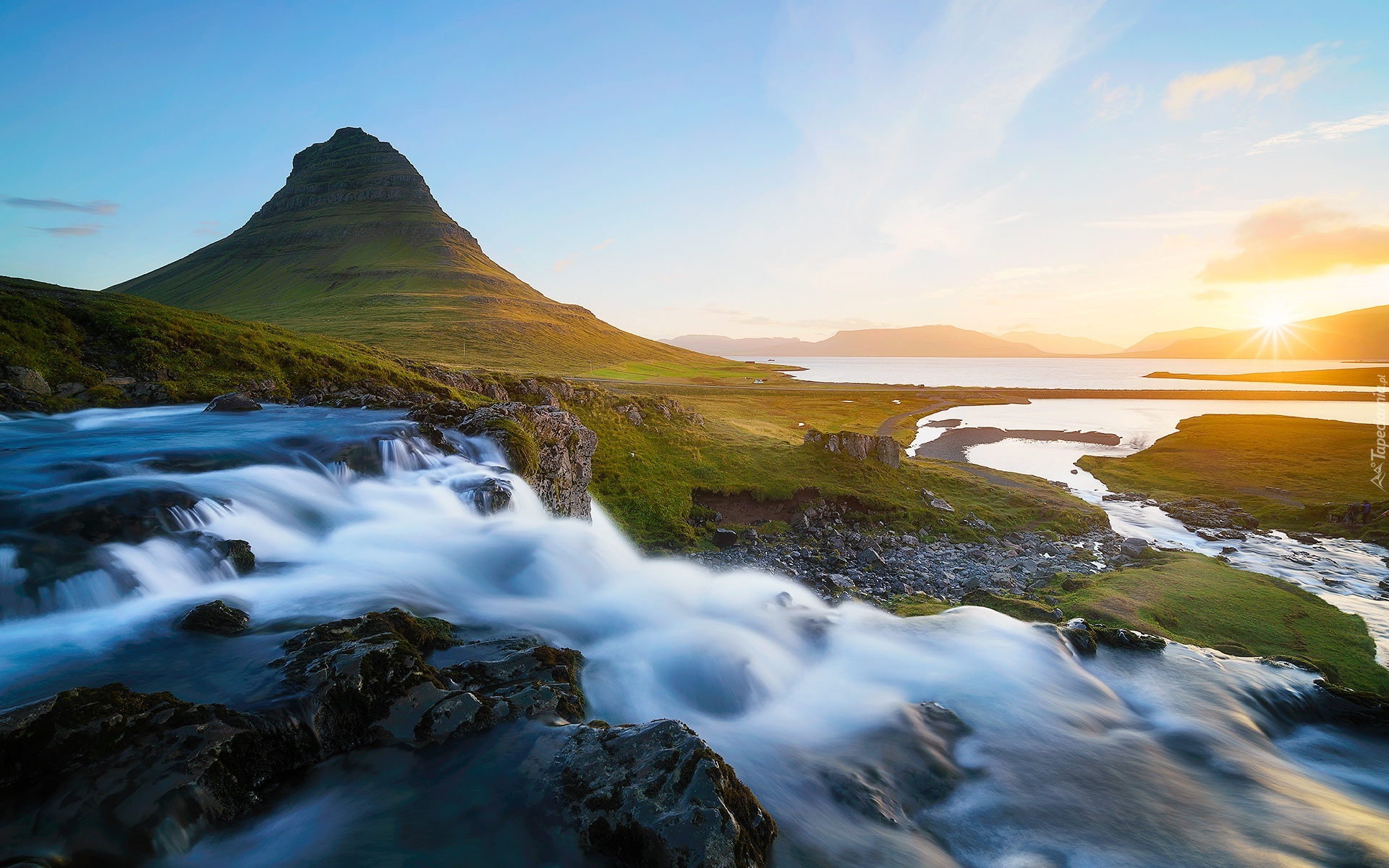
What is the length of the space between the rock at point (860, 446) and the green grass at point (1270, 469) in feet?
68.6

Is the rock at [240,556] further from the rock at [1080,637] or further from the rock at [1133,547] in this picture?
the rock at [1133,547]

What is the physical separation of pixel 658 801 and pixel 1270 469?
59.4m

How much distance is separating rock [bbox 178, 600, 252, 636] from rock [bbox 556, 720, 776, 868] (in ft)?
21.3

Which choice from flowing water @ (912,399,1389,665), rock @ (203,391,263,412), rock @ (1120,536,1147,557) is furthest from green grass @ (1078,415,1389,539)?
rock @ (203,391,263,412)

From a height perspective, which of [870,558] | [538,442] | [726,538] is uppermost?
[538,442]

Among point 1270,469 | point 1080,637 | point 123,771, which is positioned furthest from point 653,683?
point 1270,469

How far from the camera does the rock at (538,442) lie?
20734 millimetres

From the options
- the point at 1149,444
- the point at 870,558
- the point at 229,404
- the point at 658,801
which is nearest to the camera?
the point at 658,801

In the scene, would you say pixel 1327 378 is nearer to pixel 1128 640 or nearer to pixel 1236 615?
pixel 1236 615

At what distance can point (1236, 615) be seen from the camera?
1842cm

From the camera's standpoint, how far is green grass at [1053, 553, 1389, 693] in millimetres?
15930

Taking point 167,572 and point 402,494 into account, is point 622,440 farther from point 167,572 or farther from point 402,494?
point 167,572

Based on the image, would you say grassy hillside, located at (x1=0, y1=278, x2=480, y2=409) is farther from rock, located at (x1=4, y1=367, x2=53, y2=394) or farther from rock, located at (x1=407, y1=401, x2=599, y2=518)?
rock, located at (x1=407, y1=401, x2=599, y2=518)

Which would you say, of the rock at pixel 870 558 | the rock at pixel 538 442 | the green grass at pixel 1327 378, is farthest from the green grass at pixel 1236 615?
the green grass at pixel 1327 378
